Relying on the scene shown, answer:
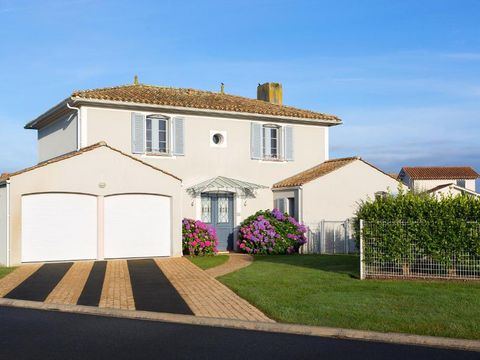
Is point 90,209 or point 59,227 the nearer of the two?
point 59,227

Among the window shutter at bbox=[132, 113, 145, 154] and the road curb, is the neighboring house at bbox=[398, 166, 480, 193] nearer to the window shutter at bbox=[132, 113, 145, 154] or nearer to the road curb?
the window shutter at bbox=[132, 113, 145, 154]

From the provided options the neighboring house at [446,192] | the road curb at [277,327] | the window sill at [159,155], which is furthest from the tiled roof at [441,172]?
the road curb at [277,327]

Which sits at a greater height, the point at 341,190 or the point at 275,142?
the point at 275,142

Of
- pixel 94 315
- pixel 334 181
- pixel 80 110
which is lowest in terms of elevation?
pixel 94 315

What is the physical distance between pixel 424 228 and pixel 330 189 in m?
9.78

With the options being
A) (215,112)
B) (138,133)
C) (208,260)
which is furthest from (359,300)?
(215,112)

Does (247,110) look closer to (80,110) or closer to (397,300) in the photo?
(80,110)

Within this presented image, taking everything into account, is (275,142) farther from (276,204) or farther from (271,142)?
(276,204)

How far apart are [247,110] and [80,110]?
252 inches

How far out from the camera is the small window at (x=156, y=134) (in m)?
22.9

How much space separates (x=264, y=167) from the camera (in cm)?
2511

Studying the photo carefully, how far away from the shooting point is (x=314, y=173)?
24.9 m

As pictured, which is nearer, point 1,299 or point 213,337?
point 213,337

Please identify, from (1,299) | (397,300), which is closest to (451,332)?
(397,300)
